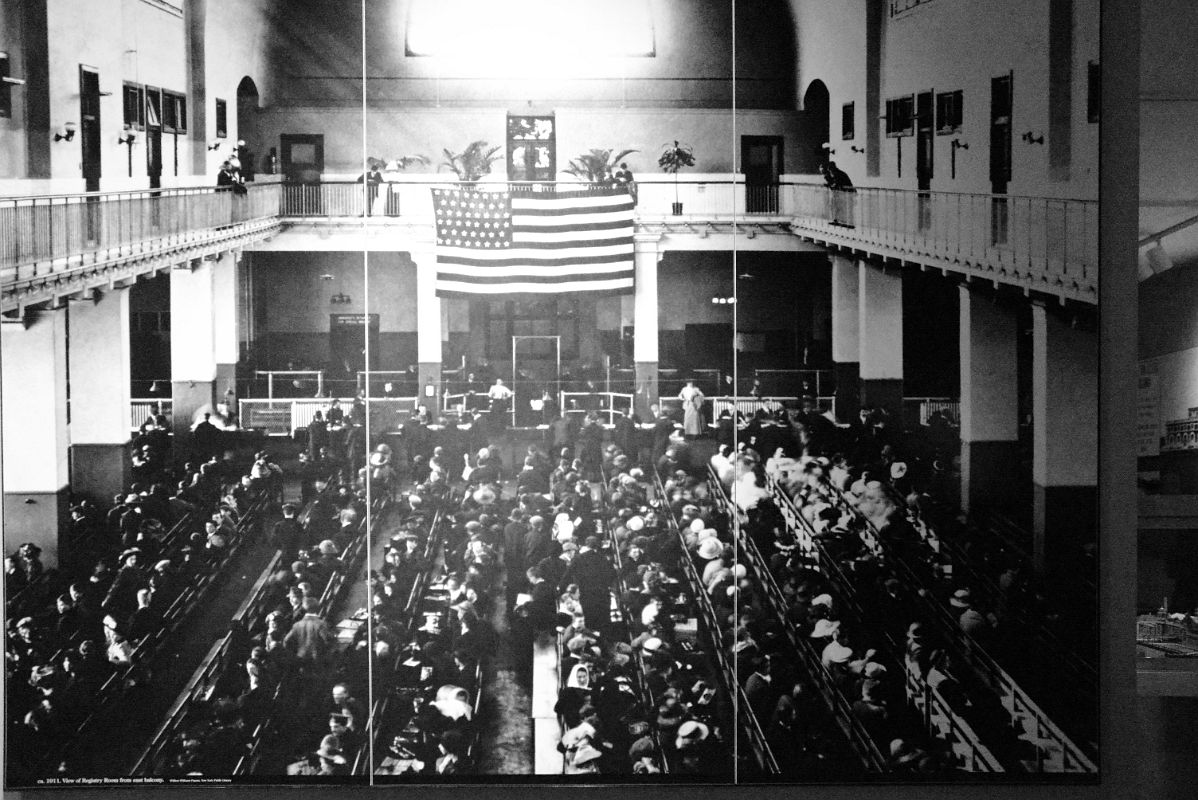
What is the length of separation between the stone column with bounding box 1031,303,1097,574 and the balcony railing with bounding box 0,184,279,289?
4.92 meters

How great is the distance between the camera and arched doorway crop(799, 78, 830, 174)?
316 inches

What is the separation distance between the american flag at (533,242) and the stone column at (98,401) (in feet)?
6.76

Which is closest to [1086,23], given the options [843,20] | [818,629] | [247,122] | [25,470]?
[843,20]

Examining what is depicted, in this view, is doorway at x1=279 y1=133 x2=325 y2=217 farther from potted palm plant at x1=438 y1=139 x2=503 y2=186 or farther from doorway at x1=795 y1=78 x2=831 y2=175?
doorway at x1=795 y1=78 x2=831 y2=175

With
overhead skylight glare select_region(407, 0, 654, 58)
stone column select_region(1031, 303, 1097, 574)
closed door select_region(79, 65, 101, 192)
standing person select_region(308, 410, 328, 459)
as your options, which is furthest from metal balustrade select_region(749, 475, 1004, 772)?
closed door select_region(79, 65, 101, 192)

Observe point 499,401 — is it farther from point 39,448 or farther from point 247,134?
point 39,448

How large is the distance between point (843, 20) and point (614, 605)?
13.0ft

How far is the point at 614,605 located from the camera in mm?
7812

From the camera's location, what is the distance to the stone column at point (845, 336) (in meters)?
8.01

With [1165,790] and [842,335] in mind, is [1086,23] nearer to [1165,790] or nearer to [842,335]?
[842,335]

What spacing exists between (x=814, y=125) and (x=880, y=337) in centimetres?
141

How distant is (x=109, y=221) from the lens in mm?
7883

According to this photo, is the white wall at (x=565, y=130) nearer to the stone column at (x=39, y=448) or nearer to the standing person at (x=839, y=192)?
the standing person at (x=839, y=192)

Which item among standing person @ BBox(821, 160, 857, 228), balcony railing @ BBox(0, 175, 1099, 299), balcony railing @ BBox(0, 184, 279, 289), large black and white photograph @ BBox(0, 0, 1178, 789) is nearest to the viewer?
balcony railing @ BBox(0, 184, 279, 289)
